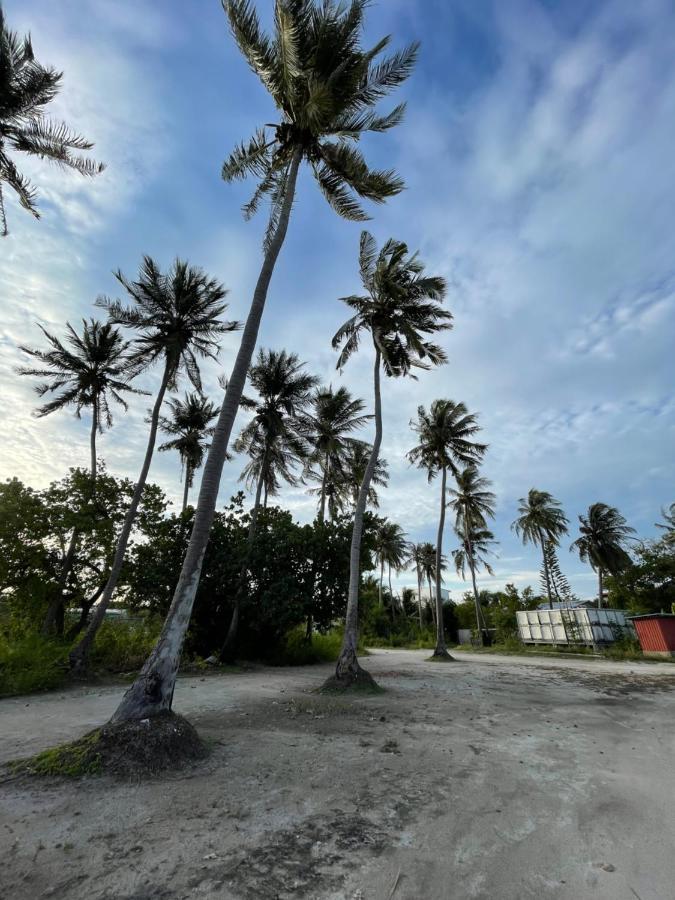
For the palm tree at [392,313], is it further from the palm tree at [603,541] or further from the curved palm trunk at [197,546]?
the palm tree at [603,541]

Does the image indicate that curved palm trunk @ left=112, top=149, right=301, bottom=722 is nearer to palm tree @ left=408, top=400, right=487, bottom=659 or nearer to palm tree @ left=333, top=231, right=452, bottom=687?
palm tree @ left=333, top=231, right=452, bottom=687

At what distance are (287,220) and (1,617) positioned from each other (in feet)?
55.7

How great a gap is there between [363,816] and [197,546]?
412 centimetres

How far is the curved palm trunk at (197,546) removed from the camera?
5.73 meters

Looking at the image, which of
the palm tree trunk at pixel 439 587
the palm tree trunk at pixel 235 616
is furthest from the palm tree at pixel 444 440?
the palm tree trunk at pixel 235 616

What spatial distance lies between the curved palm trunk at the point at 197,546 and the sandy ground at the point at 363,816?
3.54ft

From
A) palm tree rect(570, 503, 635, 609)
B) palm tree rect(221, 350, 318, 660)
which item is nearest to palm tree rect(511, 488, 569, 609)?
palm tree rect(570, 503, 635, 609)

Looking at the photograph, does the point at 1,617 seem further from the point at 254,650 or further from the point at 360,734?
the point at 360,734

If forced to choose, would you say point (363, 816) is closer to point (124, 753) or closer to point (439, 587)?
point (124, 753)

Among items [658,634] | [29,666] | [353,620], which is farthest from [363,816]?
[658,634]

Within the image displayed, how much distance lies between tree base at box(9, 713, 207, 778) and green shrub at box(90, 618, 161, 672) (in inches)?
438

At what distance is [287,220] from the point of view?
9156 mm

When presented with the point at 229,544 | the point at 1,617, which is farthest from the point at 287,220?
the point at 1,617

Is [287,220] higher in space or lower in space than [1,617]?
higher
